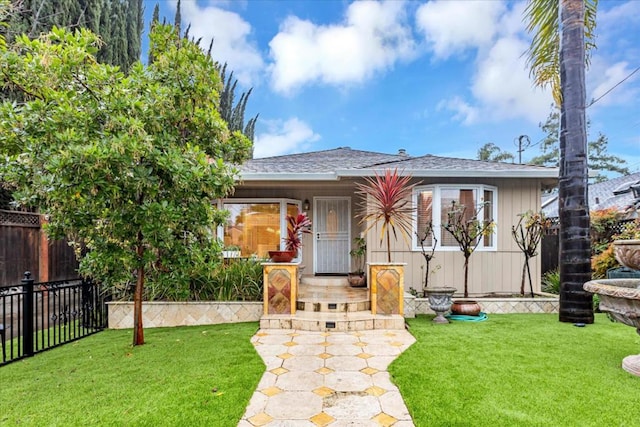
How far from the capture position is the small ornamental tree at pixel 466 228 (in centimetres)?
697

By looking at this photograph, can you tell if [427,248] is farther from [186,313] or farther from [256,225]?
[186,313]

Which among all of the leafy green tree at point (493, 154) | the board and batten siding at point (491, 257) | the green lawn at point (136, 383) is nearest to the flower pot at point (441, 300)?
the board and batten siding at point (491, 257)

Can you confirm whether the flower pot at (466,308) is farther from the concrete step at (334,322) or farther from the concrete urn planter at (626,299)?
the concrete urn planter at (626,299)

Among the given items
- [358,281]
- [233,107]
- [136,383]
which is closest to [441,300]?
[358,281]

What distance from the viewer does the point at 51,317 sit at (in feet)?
19.9

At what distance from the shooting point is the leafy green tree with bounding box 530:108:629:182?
2405 cm

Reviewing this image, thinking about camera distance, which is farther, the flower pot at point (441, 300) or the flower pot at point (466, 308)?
the flower pot at point (466, 308)

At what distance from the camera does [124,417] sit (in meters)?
2.89

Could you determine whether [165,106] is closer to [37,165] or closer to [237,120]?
[37,165]

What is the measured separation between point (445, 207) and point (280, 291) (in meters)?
3.98

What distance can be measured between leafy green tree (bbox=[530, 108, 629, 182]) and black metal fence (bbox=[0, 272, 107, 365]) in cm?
2767

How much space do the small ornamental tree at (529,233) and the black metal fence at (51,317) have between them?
8.12 metres

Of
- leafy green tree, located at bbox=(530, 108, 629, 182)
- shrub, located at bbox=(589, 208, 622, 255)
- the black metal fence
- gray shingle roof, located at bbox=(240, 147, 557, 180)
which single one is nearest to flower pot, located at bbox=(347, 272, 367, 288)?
gray shingle roof, located at bbox=(240, 147, 557, 180)

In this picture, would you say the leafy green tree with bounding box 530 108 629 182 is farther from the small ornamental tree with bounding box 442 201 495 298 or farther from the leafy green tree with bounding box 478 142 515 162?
the small ornamental tree with bounding box 442 201 495 298
